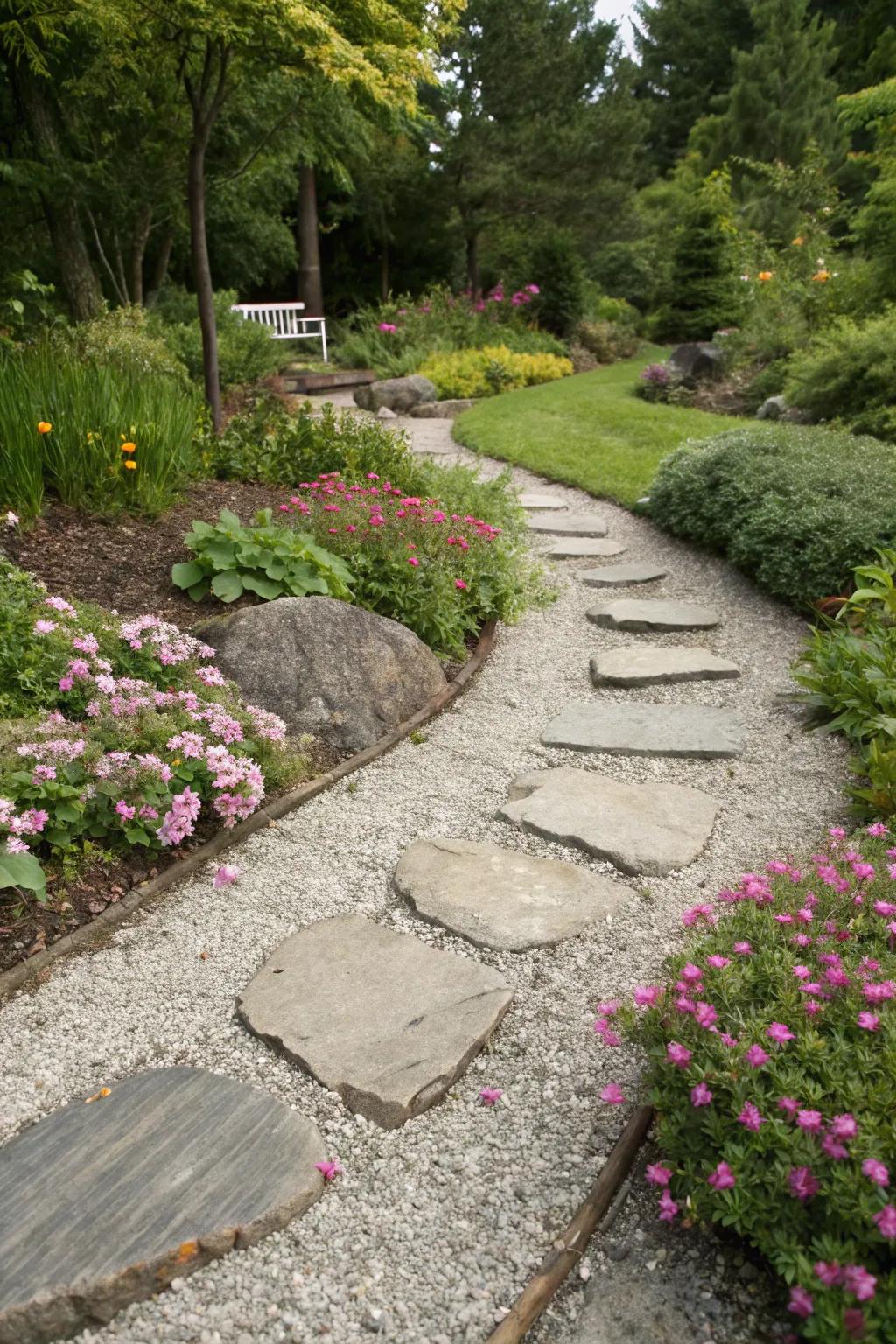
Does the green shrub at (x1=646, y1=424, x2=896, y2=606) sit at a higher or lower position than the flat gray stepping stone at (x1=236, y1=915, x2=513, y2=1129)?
higher

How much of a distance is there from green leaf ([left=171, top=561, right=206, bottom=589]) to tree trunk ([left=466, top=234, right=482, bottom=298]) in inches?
565

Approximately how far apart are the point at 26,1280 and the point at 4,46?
1078 cm

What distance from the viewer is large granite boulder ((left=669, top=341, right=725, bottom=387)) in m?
11.0

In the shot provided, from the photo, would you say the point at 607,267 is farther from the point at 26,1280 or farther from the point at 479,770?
the point at 26,1280

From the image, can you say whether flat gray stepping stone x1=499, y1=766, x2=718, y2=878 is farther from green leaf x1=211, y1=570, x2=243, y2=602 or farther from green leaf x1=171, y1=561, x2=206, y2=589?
green leaf x1=171, y1=561, x2=206, y2=589

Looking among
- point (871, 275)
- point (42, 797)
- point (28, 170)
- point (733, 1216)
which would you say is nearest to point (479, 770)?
point (42, 797)

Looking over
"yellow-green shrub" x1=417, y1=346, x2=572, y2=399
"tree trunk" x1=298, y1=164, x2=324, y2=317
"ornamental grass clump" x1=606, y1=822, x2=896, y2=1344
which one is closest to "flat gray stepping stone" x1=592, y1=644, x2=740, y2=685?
"ornamental grass clump" x1=606, y1=822, x2=896, y2=1344

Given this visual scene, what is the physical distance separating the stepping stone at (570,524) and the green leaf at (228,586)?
121 inches

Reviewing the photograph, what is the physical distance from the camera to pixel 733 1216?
4.85 feet

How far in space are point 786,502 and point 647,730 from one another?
7.03ft

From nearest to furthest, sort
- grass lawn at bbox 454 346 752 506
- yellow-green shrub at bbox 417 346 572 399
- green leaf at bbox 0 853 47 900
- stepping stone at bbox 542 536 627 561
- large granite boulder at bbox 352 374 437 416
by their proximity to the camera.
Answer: green leaf at bbox 0 853 47 900 < stepping stone at bbox 542 536 627 561 < grass lawn at bbox 454 346 752 506 < large granite boulder at bbox 352 374 437 416 < yellow-green shrub at bbox 417 346 572 399

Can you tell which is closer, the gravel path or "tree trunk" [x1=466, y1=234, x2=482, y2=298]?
the gravel path

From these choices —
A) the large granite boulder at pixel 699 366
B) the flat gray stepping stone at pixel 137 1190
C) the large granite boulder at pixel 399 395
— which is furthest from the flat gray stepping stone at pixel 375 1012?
the large granite boulder at pixel 699 366

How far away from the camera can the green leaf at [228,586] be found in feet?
12.7
